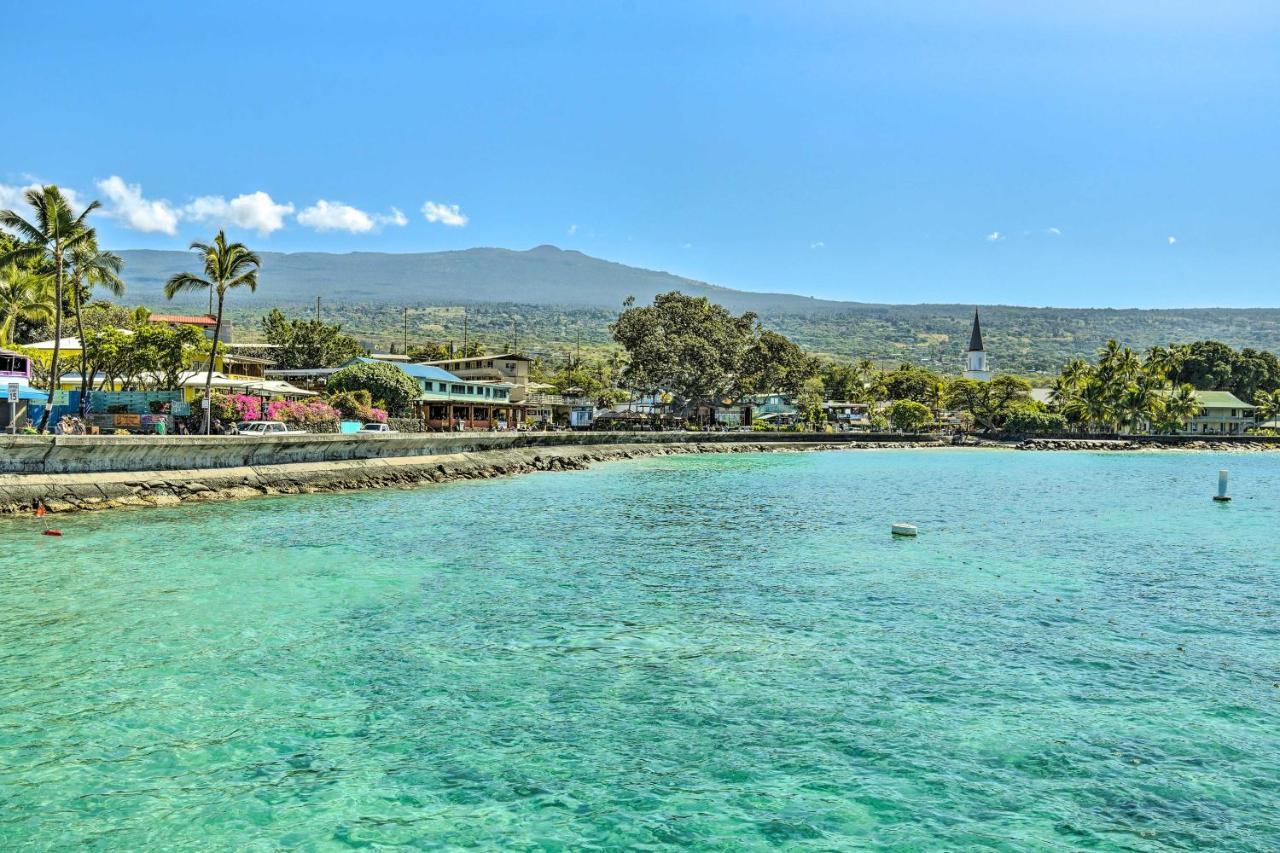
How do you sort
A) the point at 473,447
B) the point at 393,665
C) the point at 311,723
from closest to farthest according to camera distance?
1. the point at 311,723
2. the point at 393,665
3. the point at 473,447

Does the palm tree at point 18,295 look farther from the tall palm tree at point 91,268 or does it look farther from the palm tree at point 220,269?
the palm tree at point 220,269

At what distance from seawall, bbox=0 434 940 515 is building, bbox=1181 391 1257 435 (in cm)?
9656

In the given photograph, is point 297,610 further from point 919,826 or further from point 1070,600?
point 1070,600

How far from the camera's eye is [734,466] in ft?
187

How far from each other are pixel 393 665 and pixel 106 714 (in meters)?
3.25

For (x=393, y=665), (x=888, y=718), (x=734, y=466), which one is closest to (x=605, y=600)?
(x=393, y=665)

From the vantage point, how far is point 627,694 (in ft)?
32.1

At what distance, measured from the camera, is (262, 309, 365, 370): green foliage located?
8100cm

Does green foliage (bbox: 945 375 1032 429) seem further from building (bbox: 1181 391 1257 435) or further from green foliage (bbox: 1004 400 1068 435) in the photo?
building (bbox: 1181 391 1257 435)

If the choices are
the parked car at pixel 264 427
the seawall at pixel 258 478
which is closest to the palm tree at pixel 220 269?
the parked car at pixel 264 427

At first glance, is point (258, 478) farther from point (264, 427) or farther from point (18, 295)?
point (18, 295)

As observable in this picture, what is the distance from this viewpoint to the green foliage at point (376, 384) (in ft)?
178

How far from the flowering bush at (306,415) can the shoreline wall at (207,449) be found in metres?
3.77

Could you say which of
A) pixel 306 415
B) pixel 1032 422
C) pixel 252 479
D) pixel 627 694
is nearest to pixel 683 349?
pixel 306 415
